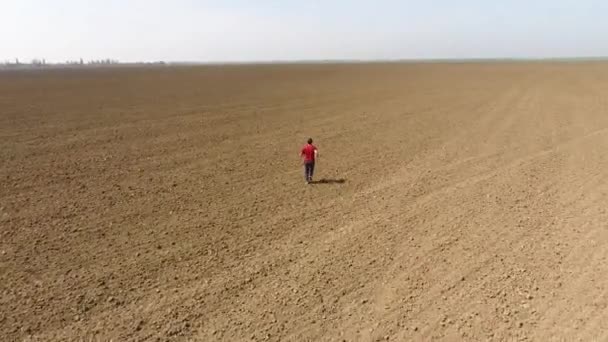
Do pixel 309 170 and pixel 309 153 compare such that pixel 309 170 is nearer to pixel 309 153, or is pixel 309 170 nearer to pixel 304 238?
pixel 309 153

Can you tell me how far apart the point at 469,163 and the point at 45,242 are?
36.2 ft

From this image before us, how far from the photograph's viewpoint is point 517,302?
19.2 ft

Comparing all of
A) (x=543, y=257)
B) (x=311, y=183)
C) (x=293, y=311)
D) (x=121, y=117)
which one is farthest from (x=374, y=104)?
(x=293, y=311)

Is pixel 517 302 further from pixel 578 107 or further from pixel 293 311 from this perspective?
pixel 578 107

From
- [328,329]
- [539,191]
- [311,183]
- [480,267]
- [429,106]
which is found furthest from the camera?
[429,106]

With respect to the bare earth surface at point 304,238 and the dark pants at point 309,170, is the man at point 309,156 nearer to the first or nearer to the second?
the dark pants at point 309,170

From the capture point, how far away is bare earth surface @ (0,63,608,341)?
5613mm

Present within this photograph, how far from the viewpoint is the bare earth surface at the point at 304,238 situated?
5.61 meters

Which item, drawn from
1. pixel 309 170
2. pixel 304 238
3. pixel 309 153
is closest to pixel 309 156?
pixel 309 153

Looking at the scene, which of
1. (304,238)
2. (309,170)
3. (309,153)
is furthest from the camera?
(309,170)

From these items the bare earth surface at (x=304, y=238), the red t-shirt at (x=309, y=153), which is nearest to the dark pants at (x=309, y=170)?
the red t-shirt at (x=309, y=153)

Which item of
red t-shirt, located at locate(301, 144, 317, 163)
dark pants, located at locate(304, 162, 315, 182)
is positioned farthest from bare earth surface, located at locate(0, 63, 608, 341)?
red t-shirt, located at locate(301, 144, 317, 163)

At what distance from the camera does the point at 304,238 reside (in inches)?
315

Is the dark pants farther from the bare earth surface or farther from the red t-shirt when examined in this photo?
the bare earth surface
